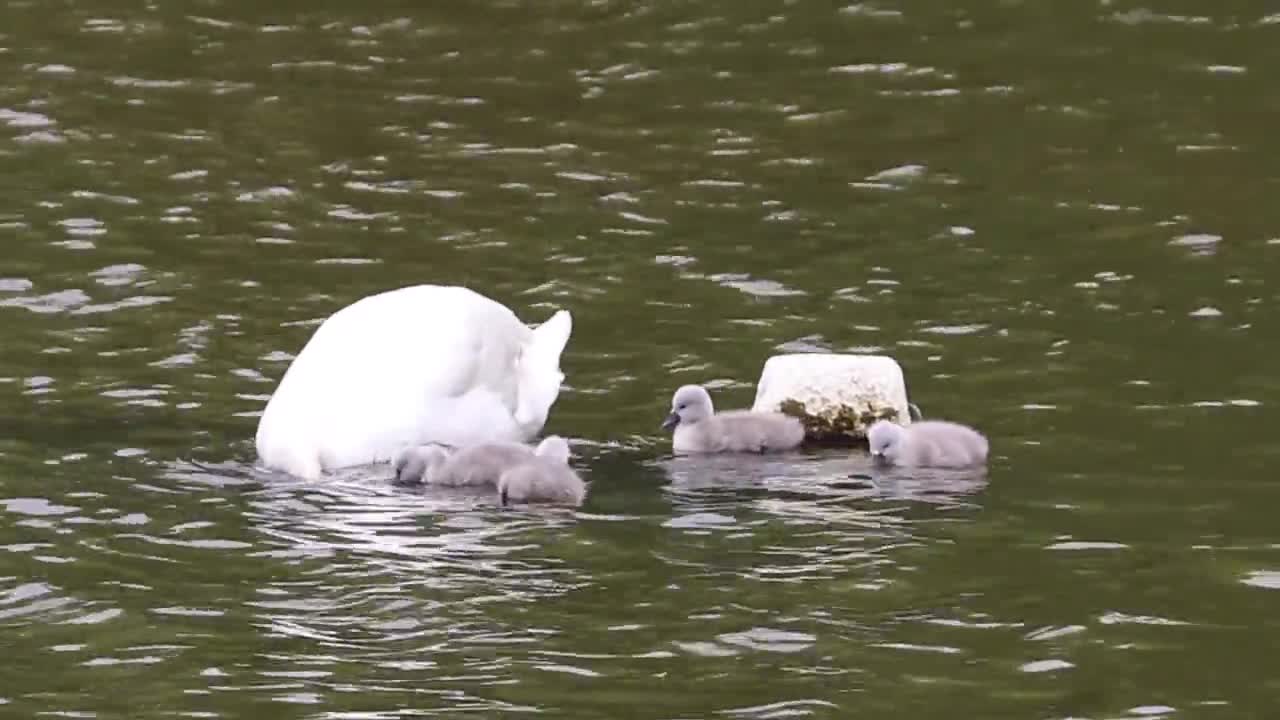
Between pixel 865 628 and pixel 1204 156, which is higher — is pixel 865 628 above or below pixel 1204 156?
below

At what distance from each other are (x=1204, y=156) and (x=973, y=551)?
754 cm

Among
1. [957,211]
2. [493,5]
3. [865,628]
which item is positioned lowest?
[865,628]

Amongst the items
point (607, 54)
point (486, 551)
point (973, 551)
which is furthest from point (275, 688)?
point (607, 54)

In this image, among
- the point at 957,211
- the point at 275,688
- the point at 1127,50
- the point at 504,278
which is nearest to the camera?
the point at 275,688

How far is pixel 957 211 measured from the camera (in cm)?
1672

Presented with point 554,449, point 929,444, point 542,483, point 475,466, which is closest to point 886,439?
point 929,444

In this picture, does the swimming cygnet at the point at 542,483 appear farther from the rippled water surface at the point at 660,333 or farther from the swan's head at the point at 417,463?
the swan's head at the point at 417,463

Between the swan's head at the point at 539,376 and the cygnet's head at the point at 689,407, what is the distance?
2.11 ft

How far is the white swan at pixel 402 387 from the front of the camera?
39.5ft

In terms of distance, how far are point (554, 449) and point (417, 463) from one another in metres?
0.54

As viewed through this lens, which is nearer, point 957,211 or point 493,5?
point 957,211

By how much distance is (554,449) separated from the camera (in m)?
11.7

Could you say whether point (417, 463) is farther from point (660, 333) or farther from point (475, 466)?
point (660, 333)

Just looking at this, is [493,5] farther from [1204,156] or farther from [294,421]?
[294,421]
